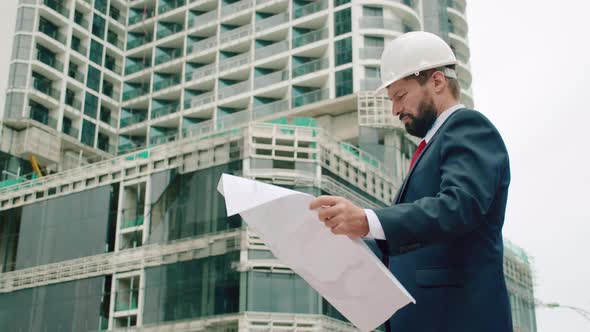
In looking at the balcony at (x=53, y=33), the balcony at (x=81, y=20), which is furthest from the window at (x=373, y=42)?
the balcony at (x=81, y=20)

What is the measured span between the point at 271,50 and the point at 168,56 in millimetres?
10008

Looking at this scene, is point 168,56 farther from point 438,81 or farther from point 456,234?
point 456,234

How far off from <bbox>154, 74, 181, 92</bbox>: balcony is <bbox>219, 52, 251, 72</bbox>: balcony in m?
4.28

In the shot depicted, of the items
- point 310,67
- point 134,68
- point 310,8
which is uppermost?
point 134,68

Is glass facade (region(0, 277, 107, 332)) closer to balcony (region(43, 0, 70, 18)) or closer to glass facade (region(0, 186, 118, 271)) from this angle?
glass facade (region(0, 186, 118, 271))

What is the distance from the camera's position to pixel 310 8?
47.8 metres

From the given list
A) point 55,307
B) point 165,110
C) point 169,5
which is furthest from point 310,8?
point 55,307

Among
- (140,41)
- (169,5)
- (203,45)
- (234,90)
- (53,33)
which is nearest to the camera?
(234,90)

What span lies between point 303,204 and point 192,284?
98.9 feet

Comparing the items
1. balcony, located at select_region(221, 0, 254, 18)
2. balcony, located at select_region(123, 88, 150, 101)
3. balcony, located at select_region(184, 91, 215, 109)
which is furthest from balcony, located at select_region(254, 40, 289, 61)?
balcony, located at select_region(123, 88, 150, 101)

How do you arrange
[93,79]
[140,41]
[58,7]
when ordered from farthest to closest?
[140,41] → [93,79] → [58,7]

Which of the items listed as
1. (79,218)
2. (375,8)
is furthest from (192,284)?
(375,8)

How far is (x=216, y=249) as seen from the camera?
32469 millimetres

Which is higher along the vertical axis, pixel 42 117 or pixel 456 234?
pixel 42 117
